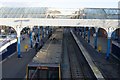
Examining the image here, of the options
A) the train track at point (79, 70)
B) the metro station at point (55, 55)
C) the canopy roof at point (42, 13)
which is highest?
the canopy roof at point (42, 13)

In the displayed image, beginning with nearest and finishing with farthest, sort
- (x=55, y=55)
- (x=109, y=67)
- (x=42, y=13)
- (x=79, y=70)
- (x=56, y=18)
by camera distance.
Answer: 1. (x=55, y=55)
2. (x=79, y=70)
3. (x=109, y=67)
4. (x=42, y=13)
5. (x=56, y=18)

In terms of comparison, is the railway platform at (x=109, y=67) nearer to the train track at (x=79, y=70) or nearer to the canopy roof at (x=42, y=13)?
the train track at (x=79, y=70)

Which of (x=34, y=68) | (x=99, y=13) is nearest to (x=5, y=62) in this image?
(x=34, y=68)

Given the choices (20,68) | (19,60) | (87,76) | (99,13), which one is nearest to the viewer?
(87,76)

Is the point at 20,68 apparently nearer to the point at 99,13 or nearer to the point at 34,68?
the point at 34,68

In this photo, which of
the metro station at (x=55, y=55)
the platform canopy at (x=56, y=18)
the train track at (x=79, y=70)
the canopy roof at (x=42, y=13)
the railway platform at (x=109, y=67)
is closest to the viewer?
the metro station at (x=55, y=55)

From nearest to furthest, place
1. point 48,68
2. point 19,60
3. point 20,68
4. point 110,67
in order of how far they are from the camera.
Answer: point 48,68 < point 20,68 < point 110,67 < point 19,60

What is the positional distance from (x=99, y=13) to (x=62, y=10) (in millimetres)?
6532

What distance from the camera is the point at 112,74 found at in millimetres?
21188

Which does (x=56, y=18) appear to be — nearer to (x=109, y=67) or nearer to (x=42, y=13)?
(x=42, y=13)

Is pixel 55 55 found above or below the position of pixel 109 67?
above

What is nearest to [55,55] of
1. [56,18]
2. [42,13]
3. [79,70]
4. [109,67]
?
[79,70]

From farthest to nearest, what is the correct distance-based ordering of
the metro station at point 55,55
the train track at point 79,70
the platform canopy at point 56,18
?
the platform canopy at point 56,18
the train track at point 79,70
the metro station at point 55,55

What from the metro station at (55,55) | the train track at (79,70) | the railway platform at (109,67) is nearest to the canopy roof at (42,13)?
the metro station at (55,55)
